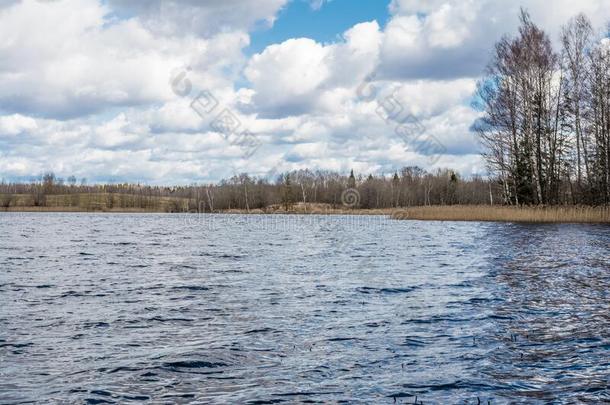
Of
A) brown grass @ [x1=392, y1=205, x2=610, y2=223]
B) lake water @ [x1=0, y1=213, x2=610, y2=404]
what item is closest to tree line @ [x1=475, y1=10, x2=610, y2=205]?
brown grass @ [x1=392, y1=205, x2=610, y2=223]

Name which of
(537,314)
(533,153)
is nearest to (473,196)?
(533,153)

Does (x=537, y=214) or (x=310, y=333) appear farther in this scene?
(x=537, y=214)

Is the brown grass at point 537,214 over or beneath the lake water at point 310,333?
over

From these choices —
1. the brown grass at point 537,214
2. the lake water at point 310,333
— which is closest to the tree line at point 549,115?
the brown grass at point 537,214

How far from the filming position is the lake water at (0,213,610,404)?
283 inches

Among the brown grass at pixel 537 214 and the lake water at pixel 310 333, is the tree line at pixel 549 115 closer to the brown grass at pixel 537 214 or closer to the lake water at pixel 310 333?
the brown grass at pixel 537 214

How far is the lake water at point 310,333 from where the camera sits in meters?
7.19

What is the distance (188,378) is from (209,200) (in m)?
158

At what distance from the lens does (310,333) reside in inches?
403

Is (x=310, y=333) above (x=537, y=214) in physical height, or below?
below

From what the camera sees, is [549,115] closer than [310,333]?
No

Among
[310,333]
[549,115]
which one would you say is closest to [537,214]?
[549,115]

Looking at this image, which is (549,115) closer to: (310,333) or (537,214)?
(537,214)

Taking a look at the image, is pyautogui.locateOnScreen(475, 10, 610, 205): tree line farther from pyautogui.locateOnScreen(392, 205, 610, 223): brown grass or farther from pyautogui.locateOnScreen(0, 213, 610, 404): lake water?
pyautogui.locateOnScreen(0, 213, 610, 404): lake water
